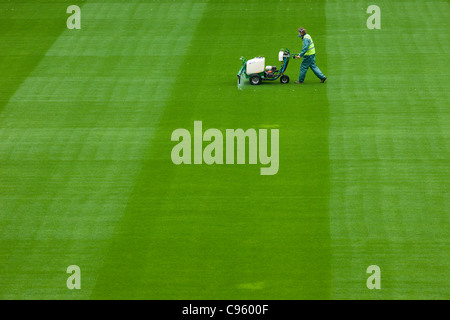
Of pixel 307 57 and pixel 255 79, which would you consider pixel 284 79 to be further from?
pixel 307 57

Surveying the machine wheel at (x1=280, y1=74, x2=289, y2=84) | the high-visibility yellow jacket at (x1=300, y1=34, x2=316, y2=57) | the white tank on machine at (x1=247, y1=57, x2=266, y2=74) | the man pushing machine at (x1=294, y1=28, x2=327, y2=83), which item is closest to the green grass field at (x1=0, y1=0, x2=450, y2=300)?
the machine wheel at (x1=280, y1=74, x2=289, y2=84)

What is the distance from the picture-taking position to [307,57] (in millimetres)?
22219

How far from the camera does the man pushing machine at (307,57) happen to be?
2200 centimetres

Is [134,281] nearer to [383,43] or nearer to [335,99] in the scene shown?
[335,99]

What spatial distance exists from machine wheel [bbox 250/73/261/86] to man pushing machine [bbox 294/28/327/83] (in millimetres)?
1289

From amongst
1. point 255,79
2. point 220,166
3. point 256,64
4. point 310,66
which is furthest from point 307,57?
point 220,166

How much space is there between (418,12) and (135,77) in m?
12.3

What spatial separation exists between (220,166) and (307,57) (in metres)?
6.01

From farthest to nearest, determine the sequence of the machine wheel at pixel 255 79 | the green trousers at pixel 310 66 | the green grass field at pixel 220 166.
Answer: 1. the machine wheel at pixel 255 79
2. the green trousers at pixel 310 66
3. the green grass field at pixel 220 166

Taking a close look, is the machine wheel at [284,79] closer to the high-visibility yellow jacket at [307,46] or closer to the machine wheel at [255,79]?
the machine wheel at [255,79]

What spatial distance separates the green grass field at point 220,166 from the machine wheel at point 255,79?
29 centimetres

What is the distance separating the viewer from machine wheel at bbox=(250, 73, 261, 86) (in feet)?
74.4

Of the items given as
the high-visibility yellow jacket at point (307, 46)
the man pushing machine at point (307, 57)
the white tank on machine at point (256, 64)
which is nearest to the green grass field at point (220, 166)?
the man pushing machine at point (307, 57)

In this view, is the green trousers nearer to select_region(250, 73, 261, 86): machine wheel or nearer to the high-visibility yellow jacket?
the high-visibility yellow jacket
